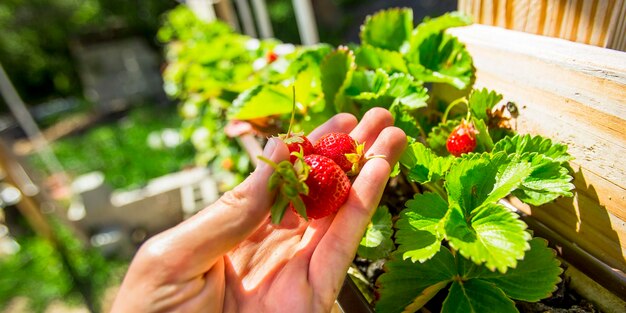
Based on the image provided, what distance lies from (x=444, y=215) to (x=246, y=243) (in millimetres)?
376

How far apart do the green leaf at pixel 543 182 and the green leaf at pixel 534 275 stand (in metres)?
0.06

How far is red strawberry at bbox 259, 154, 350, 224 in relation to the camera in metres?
0.53

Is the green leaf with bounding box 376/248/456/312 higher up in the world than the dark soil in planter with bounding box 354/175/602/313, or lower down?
higher up

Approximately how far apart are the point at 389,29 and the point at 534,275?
0.66 m

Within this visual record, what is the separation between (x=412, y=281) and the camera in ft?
2.04

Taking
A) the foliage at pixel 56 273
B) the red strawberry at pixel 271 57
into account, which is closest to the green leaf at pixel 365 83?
the red strawberry at pixel 271 57

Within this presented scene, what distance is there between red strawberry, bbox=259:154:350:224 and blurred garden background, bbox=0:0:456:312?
33cm

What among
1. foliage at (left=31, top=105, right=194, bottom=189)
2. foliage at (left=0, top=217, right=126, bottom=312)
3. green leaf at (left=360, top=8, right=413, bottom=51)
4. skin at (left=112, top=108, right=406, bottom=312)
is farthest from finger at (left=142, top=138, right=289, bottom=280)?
foliage at (left=31, top=105, right=194, bottom=189)

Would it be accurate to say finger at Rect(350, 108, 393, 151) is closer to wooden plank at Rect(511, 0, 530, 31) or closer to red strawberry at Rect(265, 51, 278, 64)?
wooden plank at Rect(511, 0, 530, 31)

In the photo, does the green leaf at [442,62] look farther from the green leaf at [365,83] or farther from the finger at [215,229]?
the finger at [215,229]

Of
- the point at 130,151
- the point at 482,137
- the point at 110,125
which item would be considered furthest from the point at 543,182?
the point at 110,125

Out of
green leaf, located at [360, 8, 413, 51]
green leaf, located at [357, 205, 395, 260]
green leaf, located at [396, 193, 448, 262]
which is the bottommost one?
green leaf, located at [357, 205, 395, 260]

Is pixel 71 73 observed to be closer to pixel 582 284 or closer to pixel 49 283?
pixel 49 283

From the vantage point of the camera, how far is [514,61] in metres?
0.74
